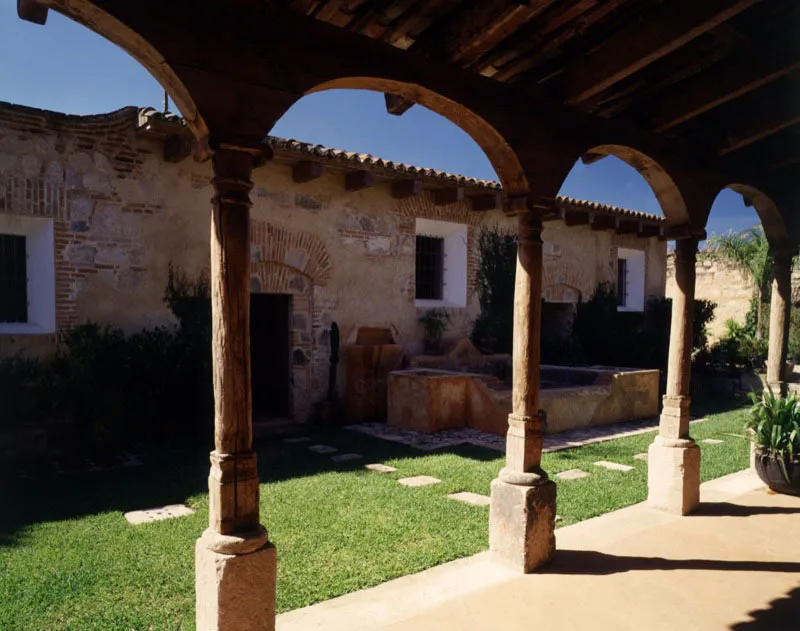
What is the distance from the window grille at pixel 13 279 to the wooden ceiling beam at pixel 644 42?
21.1 feet

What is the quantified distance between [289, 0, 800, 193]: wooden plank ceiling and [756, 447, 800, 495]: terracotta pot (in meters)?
2.93

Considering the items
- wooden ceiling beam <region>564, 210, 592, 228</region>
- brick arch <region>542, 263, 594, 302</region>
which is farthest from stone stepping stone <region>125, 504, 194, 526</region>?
wooden ceiling beam <region>564, 210, 592, 228</region>

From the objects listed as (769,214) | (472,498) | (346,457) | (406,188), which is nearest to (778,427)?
(769,214)

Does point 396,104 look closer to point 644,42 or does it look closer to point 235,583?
point 644,42

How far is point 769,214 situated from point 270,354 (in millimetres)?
7383

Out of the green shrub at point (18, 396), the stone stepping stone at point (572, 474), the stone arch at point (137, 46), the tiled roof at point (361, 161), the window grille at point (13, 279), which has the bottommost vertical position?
the stone stepping stone at point (572, 474)

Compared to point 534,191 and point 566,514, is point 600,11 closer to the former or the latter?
point 534,191

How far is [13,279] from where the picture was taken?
707 centimetres

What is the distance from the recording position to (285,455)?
7.18 meters

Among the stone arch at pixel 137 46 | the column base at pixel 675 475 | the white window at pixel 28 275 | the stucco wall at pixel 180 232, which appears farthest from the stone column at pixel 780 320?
the white window at pixel 28 275

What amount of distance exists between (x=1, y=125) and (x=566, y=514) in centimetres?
712

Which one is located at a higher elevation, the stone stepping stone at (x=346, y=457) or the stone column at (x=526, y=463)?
the stone column at (x=526, y=463)

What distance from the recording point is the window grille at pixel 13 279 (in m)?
7.00

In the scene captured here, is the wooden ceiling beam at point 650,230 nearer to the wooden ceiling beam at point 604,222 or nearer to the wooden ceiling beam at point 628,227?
the wooden ceiling beam at point 628,227
